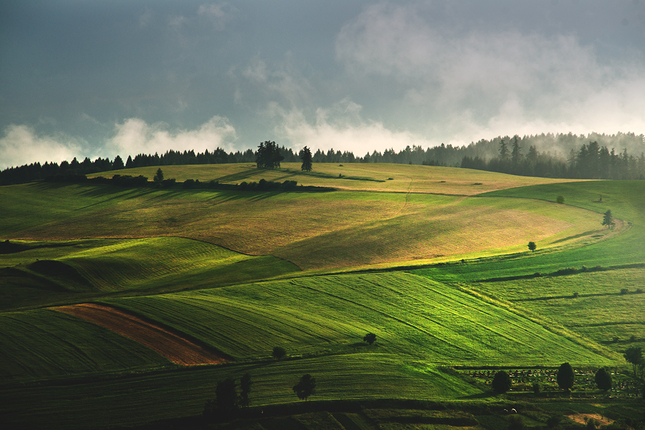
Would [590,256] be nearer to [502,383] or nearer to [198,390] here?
[502,383]

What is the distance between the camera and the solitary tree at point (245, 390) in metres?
28.6

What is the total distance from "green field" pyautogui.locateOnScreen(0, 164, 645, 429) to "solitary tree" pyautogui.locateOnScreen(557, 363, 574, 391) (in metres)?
2.34

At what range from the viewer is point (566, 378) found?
33.8m

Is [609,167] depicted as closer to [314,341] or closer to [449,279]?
[449,279]

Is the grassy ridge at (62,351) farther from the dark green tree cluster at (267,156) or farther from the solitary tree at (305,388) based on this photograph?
the dark green tree cluster at (267,156)

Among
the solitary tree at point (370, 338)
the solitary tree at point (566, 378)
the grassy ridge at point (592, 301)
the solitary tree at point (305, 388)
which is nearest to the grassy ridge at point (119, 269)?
Result: the solitary tree at point (370, 338)

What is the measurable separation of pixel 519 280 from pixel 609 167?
6062 inches

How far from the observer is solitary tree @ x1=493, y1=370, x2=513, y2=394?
1297 inches

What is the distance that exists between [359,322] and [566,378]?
699 inches

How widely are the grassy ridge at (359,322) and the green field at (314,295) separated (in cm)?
21

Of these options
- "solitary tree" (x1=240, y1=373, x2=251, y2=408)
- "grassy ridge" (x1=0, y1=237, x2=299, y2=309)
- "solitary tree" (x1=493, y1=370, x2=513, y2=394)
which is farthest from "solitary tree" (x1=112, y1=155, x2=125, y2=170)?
"solitary tree" (x1=493, y1=370, x2=513, y2=394)

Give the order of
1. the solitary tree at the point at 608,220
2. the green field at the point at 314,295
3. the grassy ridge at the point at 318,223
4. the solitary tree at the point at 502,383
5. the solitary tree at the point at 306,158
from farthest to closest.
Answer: the solitary tree at the point at 306,158 < the solitary tree at the point at 608,220 < the grassy ridge at the point at 318,223 < the solitary tree at the point at 502,383 < the green field at the point at 314,295

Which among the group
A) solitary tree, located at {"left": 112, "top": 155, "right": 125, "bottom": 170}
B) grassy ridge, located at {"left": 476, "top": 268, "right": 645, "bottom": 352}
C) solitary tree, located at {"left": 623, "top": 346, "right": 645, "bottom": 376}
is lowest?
solitary tree, located at {"left": 623, "top": 346, "right": 645, "bottom": 376}

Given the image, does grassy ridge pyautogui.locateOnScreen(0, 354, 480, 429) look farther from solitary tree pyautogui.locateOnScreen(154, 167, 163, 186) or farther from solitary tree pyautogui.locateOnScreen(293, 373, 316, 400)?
solitary tree pyautogui.locateOnScreen(154, 167, 163, 186)
